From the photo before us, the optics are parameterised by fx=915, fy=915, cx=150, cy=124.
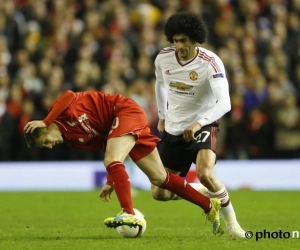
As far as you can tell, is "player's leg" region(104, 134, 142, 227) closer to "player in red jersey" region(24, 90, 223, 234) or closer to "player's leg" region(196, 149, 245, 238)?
"player in red jersey" region(24, 90, 223, 234)

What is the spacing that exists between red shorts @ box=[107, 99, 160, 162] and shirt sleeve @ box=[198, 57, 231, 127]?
0.60m

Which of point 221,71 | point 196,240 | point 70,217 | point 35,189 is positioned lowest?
point 35,189

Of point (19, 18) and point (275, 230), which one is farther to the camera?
point (19, 18)

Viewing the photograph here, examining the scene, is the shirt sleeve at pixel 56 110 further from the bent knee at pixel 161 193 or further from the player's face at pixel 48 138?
the bent knee at pixel 161 193

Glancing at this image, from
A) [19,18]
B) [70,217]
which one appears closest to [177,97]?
[70,217]

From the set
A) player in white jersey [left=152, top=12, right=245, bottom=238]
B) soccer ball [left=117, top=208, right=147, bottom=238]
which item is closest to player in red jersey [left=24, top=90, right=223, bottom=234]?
soccer ball [left=117, top=208, right=147, bottom=238]

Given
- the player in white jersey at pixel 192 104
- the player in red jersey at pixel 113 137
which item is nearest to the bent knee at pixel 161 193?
the player in white jersey at pixel 192 104

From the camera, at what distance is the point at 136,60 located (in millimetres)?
20156

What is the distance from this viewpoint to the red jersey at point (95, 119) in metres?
9.50

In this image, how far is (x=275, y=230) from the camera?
1051cm

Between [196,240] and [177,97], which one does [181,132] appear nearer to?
[177,97]

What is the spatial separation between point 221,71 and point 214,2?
12002 mm

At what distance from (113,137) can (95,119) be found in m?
0.29

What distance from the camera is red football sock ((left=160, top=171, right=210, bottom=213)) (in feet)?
32.2
